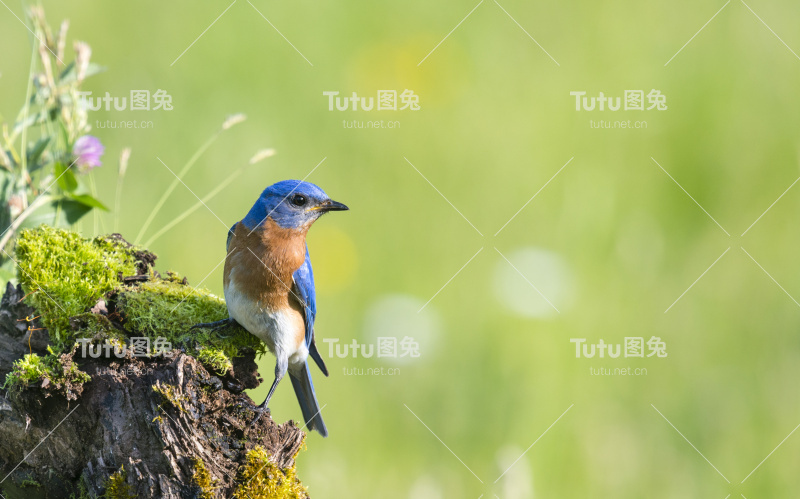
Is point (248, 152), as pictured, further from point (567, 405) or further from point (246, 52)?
point (567, 405)

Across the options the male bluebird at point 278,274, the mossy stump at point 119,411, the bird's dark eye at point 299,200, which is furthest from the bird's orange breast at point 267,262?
the mossy stump at point 119,411

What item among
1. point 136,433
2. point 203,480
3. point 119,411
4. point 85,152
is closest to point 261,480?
point 203,480

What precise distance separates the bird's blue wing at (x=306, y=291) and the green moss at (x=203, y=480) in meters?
1.46

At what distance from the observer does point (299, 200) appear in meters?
4.34

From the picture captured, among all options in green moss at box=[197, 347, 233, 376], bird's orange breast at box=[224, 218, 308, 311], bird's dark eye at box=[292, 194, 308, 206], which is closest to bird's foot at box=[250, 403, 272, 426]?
green moss at box=[197, 347, 233, 376]

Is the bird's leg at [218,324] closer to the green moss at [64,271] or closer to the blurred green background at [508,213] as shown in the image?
the green moss at [64,271]

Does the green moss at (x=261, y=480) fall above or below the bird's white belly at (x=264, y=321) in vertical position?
below

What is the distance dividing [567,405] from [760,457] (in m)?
Answer: 1.43

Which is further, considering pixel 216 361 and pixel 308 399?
pixel 308 399

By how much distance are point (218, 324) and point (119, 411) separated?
2.94ft

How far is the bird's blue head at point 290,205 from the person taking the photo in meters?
4.32

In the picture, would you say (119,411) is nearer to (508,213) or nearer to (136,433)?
(136,433)

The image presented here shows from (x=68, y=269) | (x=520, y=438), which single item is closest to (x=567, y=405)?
(x=520, y=438)

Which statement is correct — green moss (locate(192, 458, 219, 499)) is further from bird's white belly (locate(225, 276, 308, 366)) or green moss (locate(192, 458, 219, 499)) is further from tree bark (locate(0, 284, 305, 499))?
bird's white belly (locate(225, 276, 308, 366))
